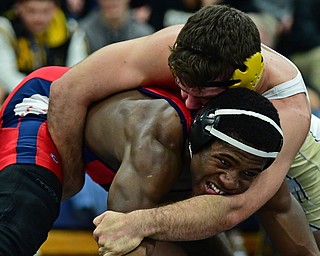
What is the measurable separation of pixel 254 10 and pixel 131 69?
2949mm

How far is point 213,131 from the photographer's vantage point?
2969mm

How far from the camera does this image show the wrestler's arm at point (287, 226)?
11.2ft

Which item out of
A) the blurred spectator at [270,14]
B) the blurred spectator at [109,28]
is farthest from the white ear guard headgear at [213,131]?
the blurred spectator at [270,14]

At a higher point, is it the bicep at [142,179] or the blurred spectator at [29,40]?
the bicep at [142,179]

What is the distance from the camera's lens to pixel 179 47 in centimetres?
308

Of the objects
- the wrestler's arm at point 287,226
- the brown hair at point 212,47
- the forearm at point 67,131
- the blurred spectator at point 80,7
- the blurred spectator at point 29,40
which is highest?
the brown hair at point 212,47

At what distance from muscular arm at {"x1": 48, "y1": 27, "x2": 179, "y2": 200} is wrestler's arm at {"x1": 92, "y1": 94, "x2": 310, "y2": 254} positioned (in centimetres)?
46

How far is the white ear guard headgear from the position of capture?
2.93 m

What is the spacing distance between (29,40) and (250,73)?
2.76 metres

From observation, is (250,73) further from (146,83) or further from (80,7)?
(80,7)

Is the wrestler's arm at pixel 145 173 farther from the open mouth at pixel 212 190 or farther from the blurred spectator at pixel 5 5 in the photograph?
the blurred spectator at pixel 5 5

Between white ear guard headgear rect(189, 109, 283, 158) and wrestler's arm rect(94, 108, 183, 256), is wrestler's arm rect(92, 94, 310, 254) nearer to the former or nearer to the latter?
wrestler's arm rect(94, 108, 183, 256)

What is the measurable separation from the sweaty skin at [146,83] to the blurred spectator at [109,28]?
7.56ft

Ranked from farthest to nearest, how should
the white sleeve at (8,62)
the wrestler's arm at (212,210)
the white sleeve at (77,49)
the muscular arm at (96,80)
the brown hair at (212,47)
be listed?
the white sleeve at (77,49) < the white sleeve at (8,62) < the muscular arm at (96,80) < the brown hair at (212,47) < the wrestler's arm at (212,210)
